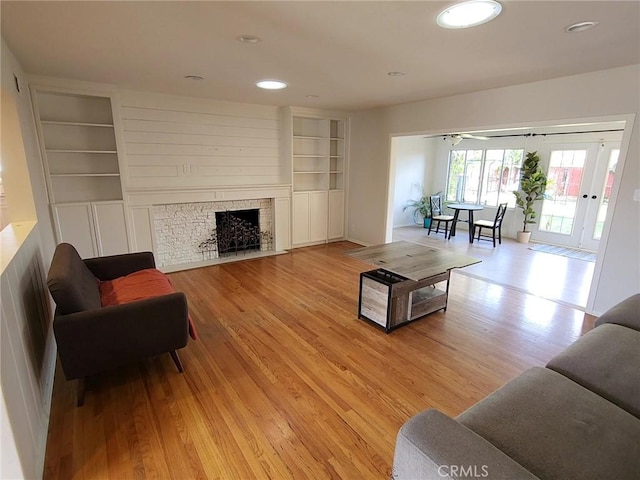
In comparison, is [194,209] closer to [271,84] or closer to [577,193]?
[271,84]

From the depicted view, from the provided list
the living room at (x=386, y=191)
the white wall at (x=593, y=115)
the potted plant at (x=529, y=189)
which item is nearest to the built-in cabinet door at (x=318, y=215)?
the living room at (x=386, y=191)

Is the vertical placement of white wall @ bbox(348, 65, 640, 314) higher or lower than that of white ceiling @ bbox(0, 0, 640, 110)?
lower

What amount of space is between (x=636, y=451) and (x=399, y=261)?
202cm

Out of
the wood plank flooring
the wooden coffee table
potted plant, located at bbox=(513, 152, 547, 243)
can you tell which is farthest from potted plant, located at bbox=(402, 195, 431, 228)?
the wooden coffee table

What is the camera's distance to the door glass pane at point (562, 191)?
6195 mm

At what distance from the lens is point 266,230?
562 cm

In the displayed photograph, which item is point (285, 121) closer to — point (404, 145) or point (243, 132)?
point (243, 132)

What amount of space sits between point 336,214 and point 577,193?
454cm

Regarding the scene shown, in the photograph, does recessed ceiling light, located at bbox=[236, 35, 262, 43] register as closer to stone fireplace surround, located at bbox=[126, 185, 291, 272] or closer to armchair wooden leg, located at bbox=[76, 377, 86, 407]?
armchair wooden leg, located at bbox=[76, 377, 86, 407]

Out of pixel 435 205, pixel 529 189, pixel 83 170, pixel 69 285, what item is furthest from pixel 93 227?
pixel 529 189

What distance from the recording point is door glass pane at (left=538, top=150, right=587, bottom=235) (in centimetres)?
→ 620

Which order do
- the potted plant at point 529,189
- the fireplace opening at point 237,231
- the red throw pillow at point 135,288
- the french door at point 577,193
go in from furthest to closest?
the potted plant at point 529,189 < the french door at point 577,193 < the fireplace opening at point 237,231 < the red throw pillow at point 135,288

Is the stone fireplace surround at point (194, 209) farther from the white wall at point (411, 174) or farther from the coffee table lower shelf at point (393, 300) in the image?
the white wall at point (411, 174)

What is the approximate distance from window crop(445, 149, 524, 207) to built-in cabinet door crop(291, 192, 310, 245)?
13.9 ft
